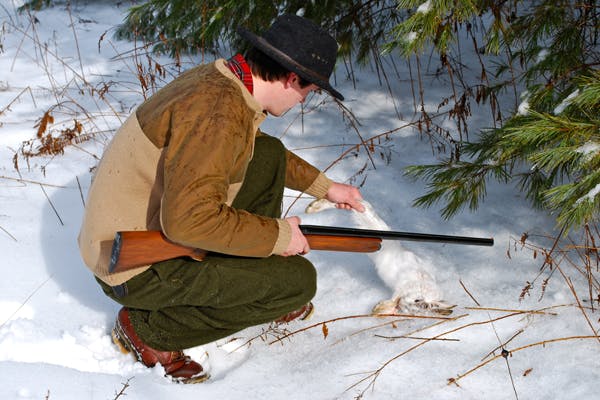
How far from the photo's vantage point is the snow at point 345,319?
249 centimetres

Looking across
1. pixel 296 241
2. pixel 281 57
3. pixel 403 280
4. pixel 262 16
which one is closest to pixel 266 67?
pixel 281 57

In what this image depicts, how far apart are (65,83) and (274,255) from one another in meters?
3.48

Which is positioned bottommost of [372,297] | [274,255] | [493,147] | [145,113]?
[372,297]

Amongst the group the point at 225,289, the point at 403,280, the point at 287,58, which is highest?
the point at 287,58

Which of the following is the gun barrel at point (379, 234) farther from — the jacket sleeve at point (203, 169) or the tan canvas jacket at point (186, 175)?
the jacket sleeve at point (203, 169)

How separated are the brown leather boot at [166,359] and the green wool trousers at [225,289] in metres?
0.03

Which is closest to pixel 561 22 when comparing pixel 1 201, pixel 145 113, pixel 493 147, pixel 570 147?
pixel 493 147

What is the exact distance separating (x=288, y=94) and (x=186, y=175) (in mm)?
511

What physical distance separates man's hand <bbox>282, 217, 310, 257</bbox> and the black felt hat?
0.46m

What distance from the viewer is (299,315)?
300 centimetres

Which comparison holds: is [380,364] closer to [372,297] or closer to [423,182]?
[372,297]

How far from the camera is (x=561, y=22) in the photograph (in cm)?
304

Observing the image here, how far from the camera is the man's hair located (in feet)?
7.67

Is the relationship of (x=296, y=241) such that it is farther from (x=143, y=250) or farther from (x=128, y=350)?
(x=128, y=350)
